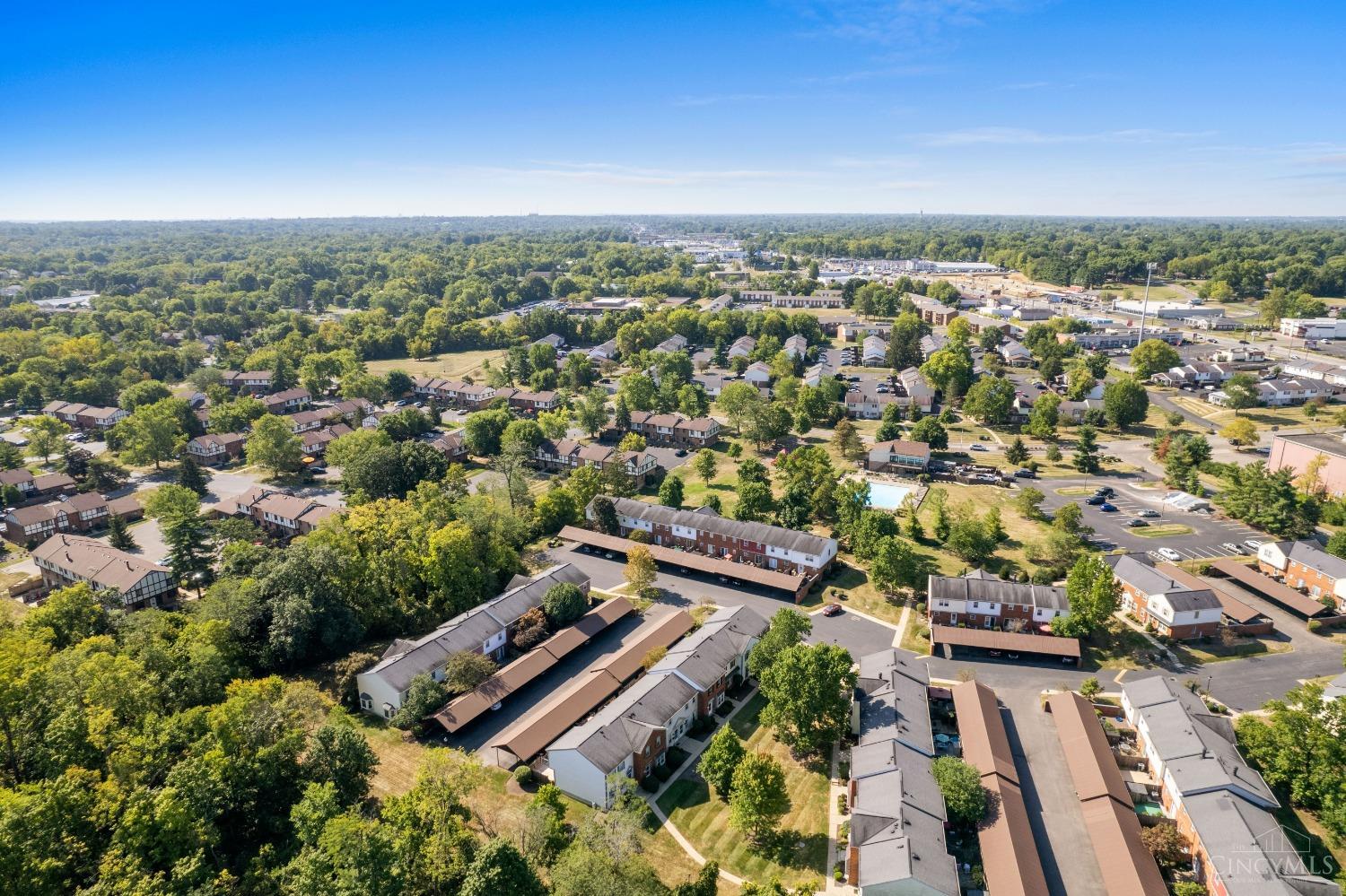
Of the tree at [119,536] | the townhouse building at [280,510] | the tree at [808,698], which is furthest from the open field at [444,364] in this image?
the tree at [808,698]

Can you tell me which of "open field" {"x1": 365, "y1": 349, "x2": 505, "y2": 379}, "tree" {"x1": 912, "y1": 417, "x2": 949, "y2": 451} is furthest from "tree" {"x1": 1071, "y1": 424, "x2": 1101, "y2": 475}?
"open field" {"x1": 365, "y1": 349, "x2": 505, "y2": 379}

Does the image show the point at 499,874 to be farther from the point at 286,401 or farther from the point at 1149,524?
the point at 286,401

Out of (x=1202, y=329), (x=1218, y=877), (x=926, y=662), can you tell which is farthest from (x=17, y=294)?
(x=1202, y=329)

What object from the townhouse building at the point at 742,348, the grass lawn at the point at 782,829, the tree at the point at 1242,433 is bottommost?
the grass lawn at the point at 782,829

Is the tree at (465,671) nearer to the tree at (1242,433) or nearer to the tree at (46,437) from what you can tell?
the tree at (46,437)

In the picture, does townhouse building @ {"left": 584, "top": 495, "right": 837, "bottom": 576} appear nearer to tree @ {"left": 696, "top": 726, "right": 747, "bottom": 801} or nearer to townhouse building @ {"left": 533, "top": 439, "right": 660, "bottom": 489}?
townhouse building @ {"left": 533, "top": 439, "right": 660, "bottom": 489}
